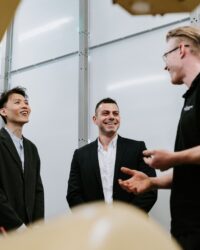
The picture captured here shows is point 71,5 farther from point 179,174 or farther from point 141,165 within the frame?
point 179,174

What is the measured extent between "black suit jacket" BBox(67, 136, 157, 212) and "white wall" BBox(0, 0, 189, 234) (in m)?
0.40

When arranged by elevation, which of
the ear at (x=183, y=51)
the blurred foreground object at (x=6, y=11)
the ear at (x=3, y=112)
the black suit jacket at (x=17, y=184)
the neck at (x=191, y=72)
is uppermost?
the ear at (x=183, y=51)

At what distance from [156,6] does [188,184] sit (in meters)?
0.85

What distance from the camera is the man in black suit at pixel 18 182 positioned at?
224 centimetres

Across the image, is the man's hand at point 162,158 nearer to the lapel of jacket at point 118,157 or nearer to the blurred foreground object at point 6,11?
the blurred foreground object at point 6,11

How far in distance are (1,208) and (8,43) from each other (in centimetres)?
242

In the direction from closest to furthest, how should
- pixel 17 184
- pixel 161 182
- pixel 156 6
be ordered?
1. pixel 156 6
2. pixel 161 182
3. pixel 17 184

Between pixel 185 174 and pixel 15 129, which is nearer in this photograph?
pixel 185 174

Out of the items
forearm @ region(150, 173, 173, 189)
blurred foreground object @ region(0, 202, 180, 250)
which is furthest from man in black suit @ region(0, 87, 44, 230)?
blurred foreground object @ region(0, 202, 180, 250)

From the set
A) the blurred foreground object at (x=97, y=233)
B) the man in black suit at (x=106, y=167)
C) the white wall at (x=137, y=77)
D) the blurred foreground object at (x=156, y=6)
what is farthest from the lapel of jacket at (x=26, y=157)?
the blurred foreground object at (x=97, y=233)

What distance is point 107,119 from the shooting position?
284 cm

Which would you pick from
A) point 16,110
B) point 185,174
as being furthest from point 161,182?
point 16,110

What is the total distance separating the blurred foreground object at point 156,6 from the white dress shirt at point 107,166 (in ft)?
6.08

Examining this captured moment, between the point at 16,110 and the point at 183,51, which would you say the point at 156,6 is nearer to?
the point at 183,51
